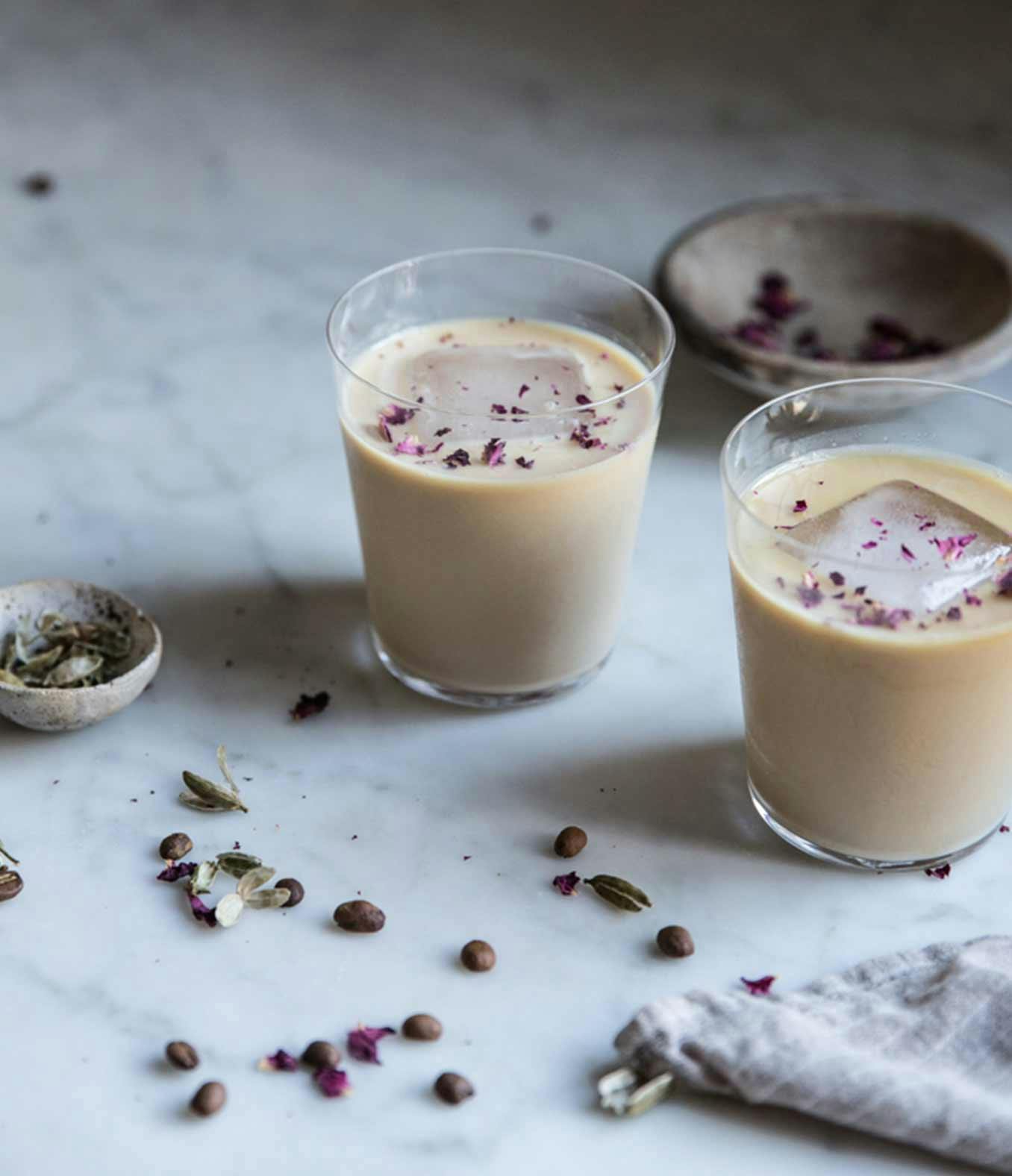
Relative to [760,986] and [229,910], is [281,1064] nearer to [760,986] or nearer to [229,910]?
[229,910]

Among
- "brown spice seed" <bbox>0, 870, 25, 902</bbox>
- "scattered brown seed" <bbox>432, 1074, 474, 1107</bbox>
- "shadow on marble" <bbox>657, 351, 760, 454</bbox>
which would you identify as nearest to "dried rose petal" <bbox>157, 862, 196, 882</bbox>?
"brown spice seed" <bbox>0, 870, 25, 902</bbox>

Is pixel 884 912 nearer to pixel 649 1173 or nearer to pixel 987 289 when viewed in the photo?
pixel 649 1173

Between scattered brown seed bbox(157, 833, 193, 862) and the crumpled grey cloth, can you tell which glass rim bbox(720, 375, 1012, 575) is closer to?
the crumpled grey cloth

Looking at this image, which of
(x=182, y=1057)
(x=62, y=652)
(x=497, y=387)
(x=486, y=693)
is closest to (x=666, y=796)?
(x=486, y=693)

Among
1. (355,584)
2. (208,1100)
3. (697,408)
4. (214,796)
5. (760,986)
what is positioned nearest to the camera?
(208,1100)

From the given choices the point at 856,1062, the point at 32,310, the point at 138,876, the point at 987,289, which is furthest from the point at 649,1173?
the point at 32,310

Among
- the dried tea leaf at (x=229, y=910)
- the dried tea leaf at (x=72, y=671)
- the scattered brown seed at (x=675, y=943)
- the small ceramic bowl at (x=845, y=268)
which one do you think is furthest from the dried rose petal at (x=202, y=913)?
the small ceramic bowl at (x=845, y=268)
